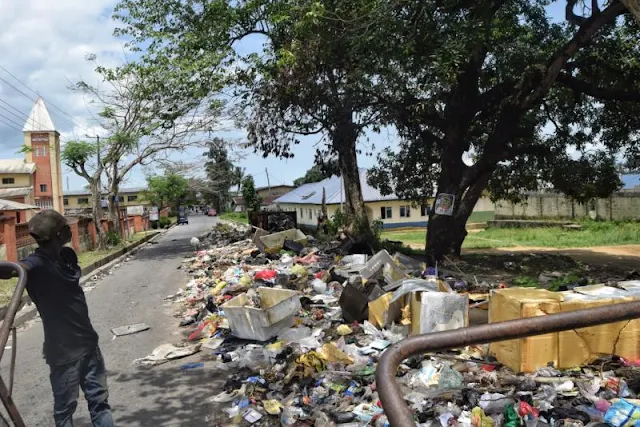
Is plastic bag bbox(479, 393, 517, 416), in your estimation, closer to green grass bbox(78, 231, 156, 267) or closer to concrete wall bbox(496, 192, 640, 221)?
green grass bbox(78, 231, 156, 267)

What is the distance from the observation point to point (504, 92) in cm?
1238

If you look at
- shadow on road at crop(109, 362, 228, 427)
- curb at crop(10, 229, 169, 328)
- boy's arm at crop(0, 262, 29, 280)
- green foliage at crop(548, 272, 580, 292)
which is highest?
boy's arm at crop(0, 262, 29, 280)

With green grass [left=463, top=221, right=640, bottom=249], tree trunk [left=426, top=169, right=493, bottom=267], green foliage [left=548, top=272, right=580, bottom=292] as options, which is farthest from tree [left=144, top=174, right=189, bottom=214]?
green foliage [left=548, top=272, right=580, bottom=292]

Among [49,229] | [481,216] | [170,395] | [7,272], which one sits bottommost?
[170,395]

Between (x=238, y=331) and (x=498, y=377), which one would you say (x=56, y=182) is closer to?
(x=238, y=331)

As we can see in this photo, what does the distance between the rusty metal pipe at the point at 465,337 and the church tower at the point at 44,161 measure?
48485mm

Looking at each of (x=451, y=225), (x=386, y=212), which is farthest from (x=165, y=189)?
(x=451, y=225)

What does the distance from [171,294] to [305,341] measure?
5877 mm

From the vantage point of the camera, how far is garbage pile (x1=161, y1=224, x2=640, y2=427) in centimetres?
383

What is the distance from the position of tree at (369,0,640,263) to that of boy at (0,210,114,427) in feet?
22.7

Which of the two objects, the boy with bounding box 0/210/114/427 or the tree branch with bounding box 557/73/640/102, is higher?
the tree branch with bounding box 557/73/640/102

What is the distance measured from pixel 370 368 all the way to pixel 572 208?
1227 inches

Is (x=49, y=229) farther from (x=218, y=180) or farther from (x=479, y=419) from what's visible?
(x=218, y=180)

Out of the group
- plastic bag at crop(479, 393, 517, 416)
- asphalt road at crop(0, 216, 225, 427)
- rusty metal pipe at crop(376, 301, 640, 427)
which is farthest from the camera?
asphalt road at crop(0, 216, 225, 427)
